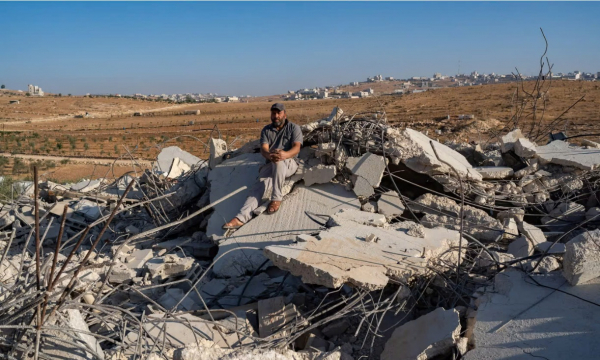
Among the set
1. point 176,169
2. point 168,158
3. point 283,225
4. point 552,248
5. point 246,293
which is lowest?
point 246,293

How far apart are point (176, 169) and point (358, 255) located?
5.27m

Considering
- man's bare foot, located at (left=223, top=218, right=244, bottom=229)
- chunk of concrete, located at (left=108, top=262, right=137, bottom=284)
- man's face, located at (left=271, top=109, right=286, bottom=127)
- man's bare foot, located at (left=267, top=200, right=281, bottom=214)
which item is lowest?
chunk of concrete, located at (left=108, top=262, right=137, bottom=284)

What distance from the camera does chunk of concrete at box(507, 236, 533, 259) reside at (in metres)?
4.89

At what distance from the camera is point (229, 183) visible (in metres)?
6.80

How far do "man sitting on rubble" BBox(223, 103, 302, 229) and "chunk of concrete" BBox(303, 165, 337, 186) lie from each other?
8.3 inches

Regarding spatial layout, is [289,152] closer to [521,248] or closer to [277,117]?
[277,117]

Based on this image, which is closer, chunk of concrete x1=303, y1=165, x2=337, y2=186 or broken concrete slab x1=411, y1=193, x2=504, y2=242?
broken concrete slab x1=411, y1=193, x2=504, y2=242

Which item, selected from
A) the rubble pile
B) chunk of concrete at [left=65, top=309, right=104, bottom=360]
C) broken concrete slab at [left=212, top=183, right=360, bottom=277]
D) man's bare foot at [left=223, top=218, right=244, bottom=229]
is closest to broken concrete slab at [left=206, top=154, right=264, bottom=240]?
the rubble pile

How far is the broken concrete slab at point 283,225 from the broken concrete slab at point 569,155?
9.78ft

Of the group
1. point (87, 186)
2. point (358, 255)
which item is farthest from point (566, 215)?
point (87, 186)

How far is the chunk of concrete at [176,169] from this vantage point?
870 cm

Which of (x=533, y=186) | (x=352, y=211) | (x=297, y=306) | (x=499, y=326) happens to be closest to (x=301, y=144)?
(x=352, y=211)

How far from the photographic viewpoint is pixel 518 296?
12.7 feet

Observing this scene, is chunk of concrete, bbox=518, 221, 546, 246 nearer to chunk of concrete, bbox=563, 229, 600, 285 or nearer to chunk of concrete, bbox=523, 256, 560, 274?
chunk of concrete, bbox=523, 256, 560, 274
